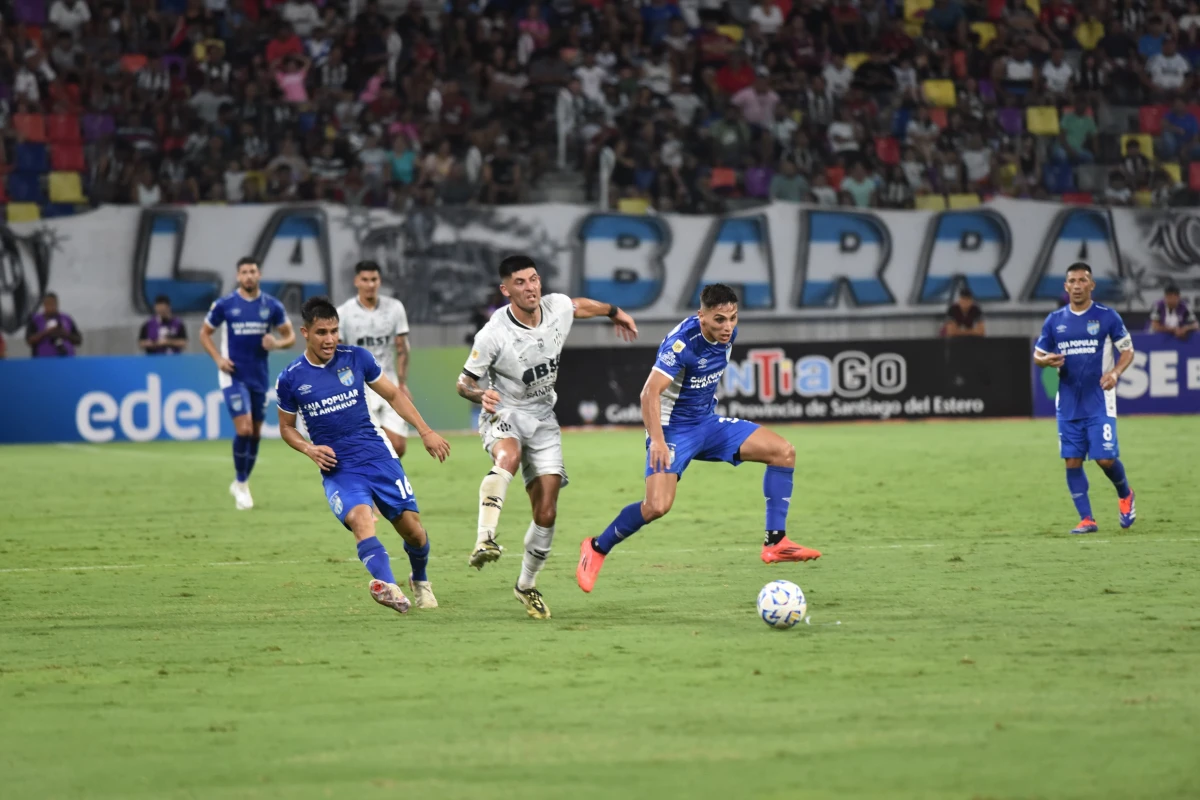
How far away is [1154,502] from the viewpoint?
47.1 feet

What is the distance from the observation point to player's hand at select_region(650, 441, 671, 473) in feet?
30.5

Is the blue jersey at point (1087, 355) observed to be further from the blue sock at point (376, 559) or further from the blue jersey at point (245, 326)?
the blue jersey at point (245, 326)

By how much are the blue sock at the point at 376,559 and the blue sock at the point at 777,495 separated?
8.68 ft

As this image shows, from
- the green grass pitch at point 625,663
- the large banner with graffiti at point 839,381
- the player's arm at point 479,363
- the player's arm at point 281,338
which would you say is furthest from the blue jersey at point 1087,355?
the large banner with graffiti at point 839,381

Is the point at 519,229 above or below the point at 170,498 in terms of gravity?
above


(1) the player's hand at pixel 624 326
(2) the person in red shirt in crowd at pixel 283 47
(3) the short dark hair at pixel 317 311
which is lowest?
(1) the player's hand at pixel 624 326

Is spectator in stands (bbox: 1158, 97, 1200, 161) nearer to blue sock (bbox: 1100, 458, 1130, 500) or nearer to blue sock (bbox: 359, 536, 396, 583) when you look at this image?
blue sock (bbox: 1100, 458, 1130, 500)

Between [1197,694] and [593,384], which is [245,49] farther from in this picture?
[1197,694]

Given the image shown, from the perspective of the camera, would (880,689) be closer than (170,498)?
Yes

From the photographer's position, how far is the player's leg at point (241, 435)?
51.4 ft

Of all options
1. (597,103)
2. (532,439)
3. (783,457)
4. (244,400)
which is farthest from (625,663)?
(597,103)

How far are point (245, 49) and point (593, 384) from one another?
966 cm

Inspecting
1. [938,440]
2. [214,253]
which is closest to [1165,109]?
[938,440]

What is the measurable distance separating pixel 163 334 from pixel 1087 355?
15.9 meters
